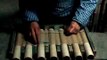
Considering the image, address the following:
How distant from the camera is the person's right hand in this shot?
1.30 meters

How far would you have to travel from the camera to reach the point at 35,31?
136cm

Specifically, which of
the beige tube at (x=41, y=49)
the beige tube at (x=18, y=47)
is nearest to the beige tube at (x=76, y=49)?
the beige tube at (x=41, y=49)

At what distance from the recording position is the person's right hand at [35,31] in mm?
1296

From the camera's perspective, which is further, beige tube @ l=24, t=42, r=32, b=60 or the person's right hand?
the person's right hand

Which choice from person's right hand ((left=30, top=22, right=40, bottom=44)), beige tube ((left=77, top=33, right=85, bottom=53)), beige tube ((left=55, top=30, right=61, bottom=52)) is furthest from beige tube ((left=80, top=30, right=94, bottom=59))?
person's right hand ((left=30, top=22, right=40, bottom=44))

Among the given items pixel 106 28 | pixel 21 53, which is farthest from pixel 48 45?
pixel 106 28

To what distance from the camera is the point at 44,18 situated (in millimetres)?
1609

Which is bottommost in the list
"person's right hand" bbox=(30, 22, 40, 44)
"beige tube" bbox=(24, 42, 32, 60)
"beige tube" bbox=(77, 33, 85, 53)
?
"beige tube" bbox=(77, 33, 85, 53)

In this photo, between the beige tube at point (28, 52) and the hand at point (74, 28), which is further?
the hand at point (74, 28)

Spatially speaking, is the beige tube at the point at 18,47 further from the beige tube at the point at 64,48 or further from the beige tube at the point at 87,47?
the beige tube at the point at 87,47

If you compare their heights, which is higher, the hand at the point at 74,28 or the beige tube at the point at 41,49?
the hand at the point at 74,28

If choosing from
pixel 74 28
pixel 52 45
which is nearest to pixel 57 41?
pixel 52 45

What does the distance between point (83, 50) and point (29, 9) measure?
498 mm

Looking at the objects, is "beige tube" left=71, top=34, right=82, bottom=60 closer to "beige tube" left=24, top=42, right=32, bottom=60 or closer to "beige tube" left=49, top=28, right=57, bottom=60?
"beige tube" left=49, top=28, right=57, bottom=60
